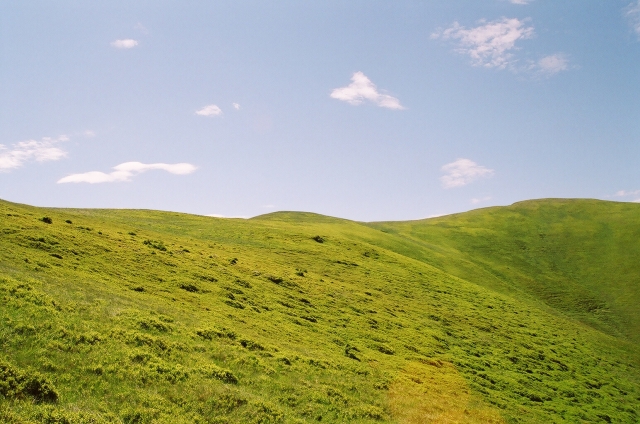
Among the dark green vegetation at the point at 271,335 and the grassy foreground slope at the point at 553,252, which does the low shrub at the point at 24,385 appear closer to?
the dark green vegetation at the point at 271,335

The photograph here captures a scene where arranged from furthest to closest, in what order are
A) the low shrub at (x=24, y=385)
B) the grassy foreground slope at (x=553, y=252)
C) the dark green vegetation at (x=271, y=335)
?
1. the grassy foreground slope at (x=553, y=252)
2. the dark green vegetation at (x=271, y=335)
3. the low shrub at (x=24, y=385)

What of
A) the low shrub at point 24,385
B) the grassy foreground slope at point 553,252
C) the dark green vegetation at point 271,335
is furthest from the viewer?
the grassy foreground slope at point 553,252

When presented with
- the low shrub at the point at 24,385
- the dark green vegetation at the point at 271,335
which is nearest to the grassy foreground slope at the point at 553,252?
the dark green vegetation at the point at 271,335

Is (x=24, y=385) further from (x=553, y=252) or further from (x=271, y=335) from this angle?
(x=553, y=252)

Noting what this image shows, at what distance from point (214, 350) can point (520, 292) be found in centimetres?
7664

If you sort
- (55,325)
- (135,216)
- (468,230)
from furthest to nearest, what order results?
(468,230)
(135,216)
(55,325)

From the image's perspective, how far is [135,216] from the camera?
75.1 meters

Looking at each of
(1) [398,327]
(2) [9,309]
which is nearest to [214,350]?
(2) [9,309]

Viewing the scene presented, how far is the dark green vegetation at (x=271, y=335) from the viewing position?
18.1m

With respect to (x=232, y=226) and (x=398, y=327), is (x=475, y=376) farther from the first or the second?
(x=232, y=226)

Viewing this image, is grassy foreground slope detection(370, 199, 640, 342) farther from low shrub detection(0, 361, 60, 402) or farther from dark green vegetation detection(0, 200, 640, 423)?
low shrub detection(0, 361, 60, 402)

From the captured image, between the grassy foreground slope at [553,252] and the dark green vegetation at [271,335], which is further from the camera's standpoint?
the grassy foreground slope at [553,252]

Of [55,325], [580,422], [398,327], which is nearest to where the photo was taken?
[55,325]

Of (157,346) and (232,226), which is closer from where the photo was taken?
(157,346)
